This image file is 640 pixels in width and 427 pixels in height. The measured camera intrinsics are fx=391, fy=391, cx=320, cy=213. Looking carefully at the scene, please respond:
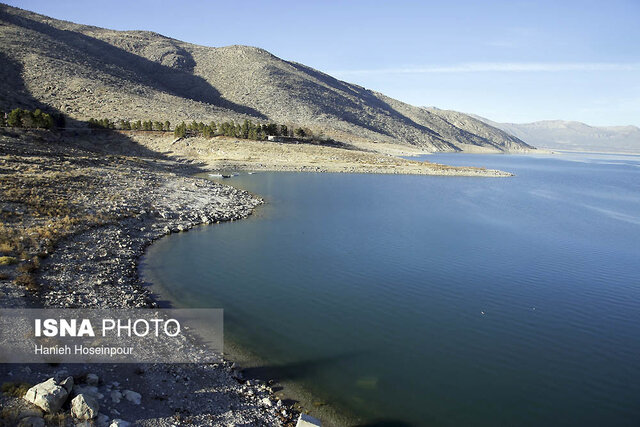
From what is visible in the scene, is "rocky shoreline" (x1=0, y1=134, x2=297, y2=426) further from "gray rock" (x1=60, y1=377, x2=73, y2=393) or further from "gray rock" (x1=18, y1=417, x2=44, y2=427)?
"gray rock" (x1=60, y1=377, x2=73, y2=393)

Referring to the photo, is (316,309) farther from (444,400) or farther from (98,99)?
(98,99)

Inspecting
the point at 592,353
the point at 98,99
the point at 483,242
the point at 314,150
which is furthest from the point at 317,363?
the point at 98,99

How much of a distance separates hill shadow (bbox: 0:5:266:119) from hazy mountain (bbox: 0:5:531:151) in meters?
0.38

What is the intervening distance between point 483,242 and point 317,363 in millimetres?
21419

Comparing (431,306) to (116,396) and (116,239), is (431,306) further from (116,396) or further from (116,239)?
(116,239)

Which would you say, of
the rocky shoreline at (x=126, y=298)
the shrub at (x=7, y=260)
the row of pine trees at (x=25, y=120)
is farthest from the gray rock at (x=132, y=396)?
the row of pine trees at (x=25, y=120)

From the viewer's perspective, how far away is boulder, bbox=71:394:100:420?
9.01m

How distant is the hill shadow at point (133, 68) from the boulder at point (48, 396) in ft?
410

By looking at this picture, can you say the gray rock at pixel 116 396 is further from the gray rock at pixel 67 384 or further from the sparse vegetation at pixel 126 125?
the sparse vegetation at pixel 126 125

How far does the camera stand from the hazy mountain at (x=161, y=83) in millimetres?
93125

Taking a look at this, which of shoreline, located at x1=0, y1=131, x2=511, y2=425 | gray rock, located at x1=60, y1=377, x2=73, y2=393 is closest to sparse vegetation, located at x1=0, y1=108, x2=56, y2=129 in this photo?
shoreline, located at x1=0, y1=131, x2=511, y2=425

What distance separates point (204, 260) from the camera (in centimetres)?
2322

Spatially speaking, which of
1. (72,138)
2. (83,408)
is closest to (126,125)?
(72,138)

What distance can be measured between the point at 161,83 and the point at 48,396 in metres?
152
